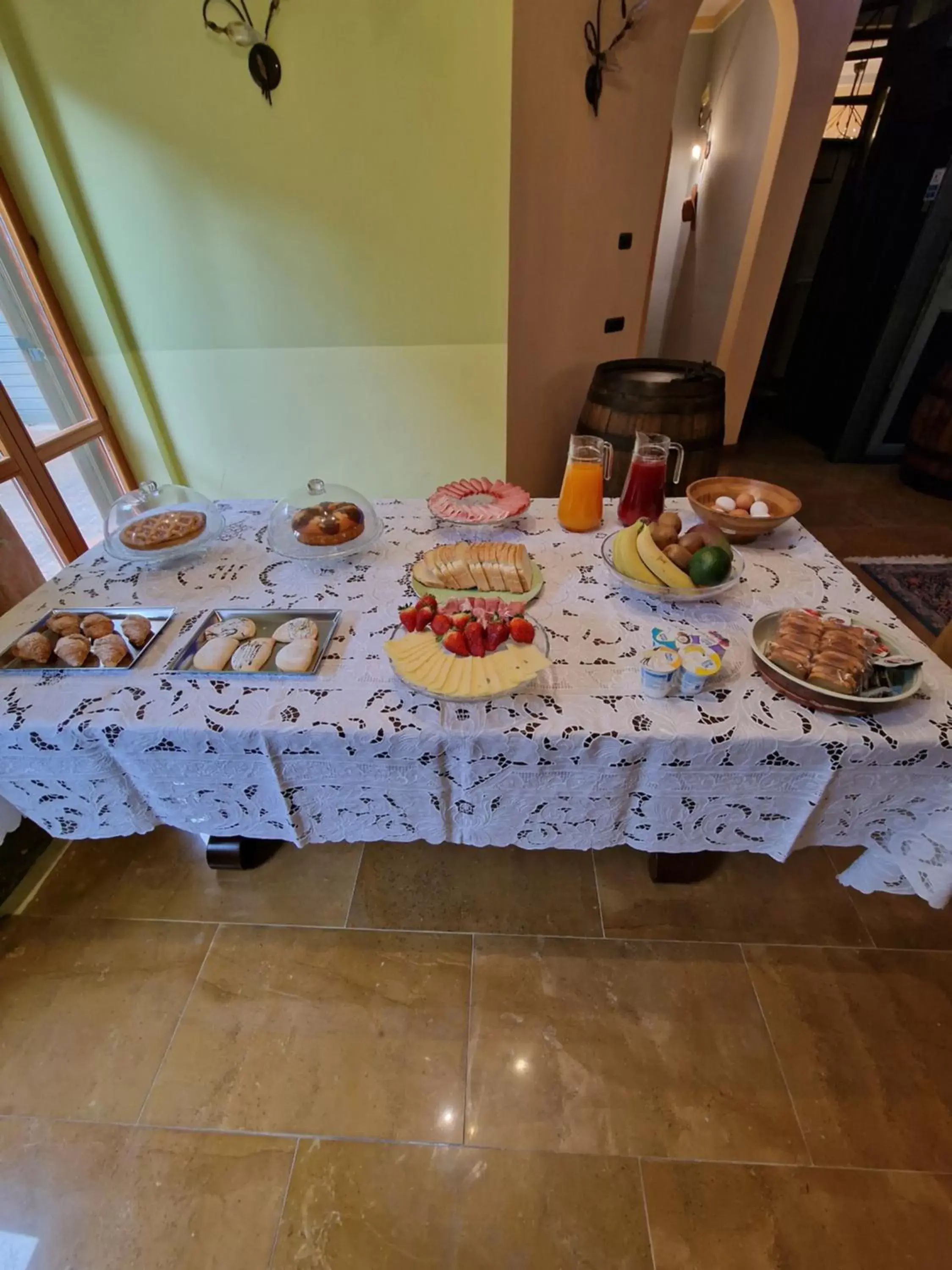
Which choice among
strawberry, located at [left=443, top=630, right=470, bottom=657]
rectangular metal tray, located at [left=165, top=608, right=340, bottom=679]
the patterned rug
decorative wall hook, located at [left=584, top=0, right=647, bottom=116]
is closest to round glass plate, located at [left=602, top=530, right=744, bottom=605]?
strawberry, located at [left=443, top=630, right=470, bottom=657]

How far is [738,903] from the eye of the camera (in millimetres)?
1158

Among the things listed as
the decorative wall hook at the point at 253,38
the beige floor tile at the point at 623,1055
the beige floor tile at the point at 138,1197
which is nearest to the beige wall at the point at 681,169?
the decorative wall hook at the point at 253,38

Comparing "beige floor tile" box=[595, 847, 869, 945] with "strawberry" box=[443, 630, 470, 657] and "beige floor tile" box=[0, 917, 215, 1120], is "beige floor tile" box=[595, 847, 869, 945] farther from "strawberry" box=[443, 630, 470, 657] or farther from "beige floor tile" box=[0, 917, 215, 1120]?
"beige floor tile" box=[0, 917, 215, 1120]

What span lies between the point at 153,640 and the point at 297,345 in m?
1.33

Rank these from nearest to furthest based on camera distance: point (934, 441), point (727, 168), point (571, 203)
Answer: point (571, 203) < point (934, 441) < point (727, 168)

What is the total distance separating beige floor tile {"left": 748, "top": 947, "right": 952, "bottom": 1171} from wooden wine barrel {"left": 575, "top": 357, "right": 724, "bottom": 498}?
127cm

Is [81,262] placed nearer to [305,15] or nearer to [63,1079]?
[305,15]

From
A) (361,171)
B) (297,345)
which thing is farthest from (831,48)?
(297,345)

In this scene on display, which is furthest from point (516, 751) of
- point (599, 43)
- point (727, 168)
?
point (727, 168)

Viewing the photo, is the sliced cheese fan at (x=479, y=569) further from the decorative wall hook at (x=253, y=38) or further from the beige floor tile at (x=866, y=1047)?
the decorative wall hook at (x=253, y=38)

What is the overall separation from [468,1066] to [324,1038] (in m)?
0.27

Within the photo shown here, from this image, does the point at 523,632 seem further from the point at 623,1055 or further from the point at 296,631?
the point at 623,1055

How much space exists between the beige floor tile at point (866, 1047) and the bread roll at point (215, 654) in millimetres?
1146

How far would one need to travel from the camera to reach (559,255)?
1.92 metres
